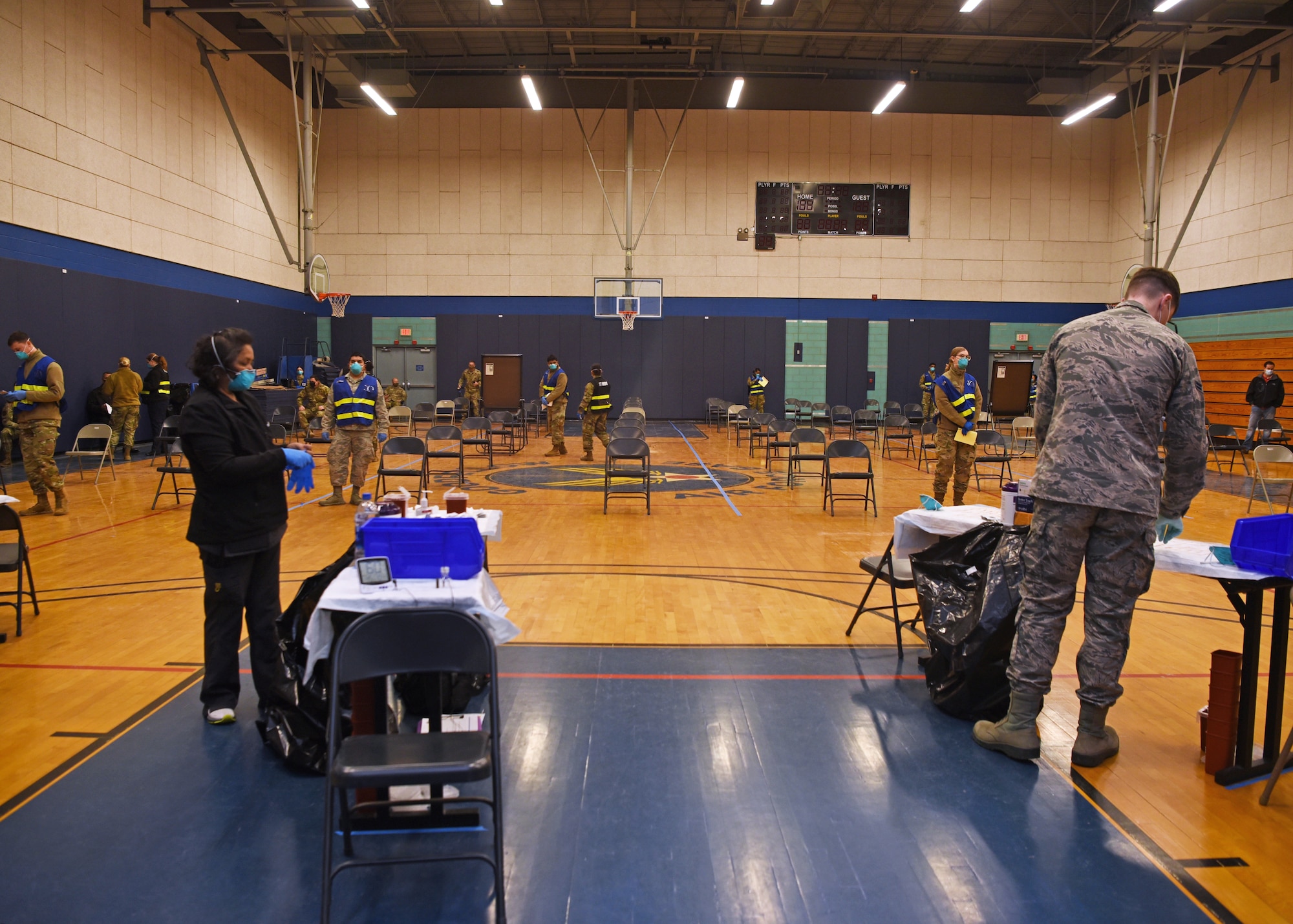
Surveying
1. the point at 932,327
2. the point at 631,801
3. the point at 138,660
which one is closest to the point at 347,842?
the point at 631,801

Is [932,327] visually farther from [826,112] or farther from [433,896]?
[433,896]

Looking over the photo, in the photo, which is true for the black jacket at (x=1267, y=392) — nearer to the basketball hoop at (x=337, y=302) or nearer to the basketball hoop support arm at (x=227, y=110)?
the basketball hoop support arm at (x=227, y=110)

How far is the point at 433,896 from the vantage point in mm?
2582

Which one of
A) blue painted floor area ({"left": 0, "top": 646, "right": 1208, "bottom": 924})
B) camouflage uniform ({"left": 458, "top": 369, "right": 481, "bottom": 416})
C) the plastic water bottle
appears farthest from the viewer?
camouflage uniform ({"left": 458, "top": 369, "right": 481, "bottom": 416})

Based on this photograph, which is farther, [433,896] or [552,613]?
[552,613]

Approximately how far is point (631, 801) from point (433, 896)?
2.70ft

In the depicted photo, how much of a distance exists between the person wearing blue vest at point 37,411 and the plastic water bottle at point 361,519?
6266mm

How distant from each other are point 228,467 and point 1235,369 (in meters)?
20.9

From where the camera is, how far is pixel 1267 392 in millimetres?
15211

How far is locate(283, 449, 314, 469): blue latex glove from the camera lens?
361 cm

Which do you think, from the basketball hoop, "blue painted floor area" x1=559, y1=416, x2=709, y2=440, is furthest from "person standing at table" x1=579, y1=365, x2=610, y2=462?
the basketball hoop

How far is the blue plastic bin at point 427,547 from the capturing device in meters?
3.08

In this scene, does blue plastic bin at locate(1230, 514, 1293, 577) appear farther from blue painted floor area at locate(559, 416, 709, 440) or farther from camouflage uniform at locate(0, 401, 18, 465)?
blue painted floor area at locate(559, 416, 709, 440)

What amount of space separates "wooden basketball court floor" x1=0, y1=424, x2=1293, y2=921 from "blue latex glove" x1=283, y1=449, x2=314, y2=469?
1210 millimetres
